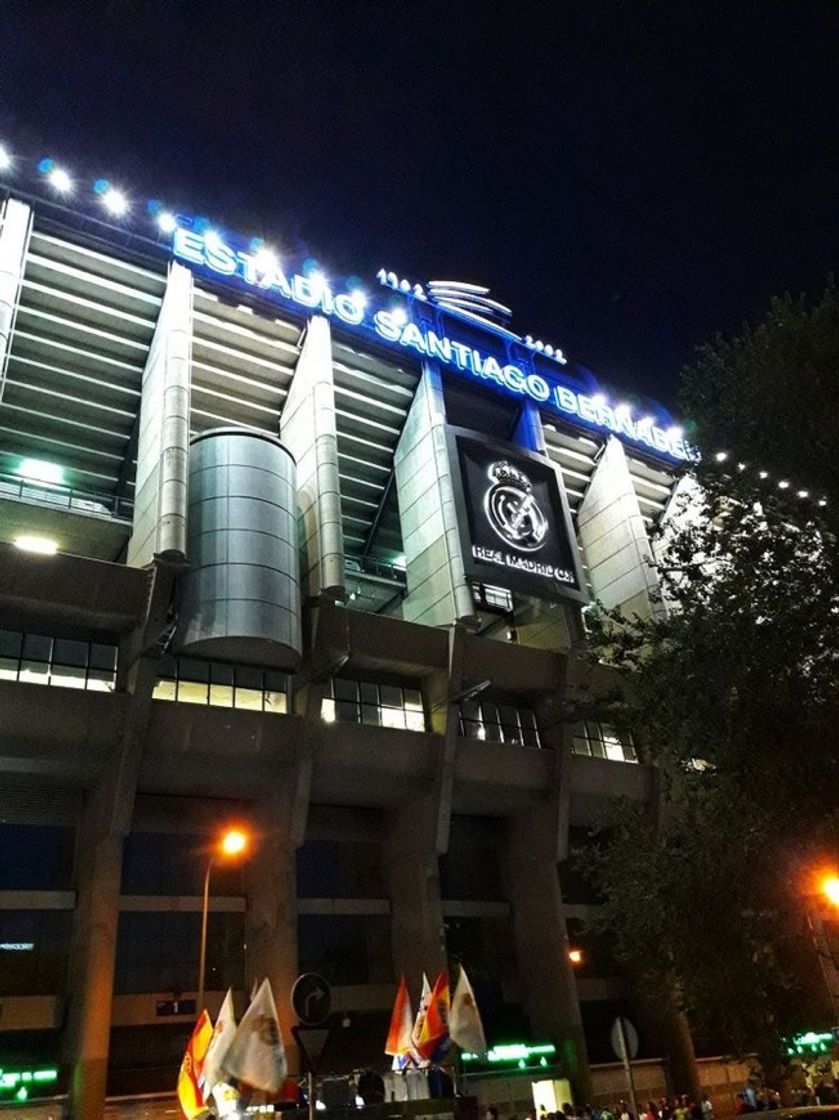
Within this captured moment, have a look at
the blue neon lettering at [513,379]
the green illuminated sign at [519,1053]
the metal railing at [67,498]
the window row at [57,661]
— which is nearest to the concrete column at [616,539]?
the blue neon lettering at [513,379]

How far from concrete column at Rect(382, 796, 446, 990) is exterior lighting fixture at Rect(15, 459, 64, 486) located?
2089 cm

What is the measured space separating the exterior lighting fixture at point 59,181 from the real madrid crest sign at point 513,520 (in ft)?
63.0

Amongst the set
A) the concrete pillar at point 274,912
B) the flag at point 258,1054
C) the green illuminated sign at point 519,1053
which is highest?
the concrete pillar at point 274,912

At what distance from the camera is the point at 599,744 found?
4053 cm

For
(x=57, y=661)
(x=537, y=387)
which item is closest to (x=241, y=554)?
(x=57, y=661)

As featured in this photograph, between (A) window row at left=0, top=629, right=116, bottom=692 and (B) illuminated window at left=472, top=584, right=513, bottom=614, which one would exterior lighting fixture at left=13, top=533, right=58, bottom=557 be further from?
(B) illuminated window at left=472, top=584, right=513, bottom=614

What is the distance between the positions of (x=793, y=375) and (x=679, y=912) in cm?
1225

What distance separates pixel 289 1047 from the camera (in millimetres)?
26547

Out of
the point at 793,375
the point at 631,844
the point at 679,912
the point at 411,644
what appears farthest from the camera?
the point at 411,644

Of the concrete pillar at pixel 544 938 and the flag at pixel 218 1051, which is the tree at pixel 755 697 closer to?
the flag at pixel 218 1051

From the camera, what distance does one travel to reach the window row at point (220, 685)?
30406 millimetres

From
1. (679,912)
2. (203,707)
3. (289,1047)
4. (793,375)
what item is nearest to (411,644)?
(203,707)

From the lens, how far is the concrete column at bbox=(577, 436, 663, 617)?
4434cm

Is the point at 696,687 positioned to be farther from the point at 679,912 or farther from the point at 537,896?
the point at 537,896
